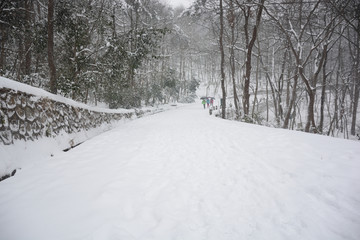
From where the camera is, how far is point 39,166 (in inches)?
117

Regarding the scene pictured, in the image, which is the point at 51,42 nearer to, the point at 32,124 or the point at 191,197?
the point at 32,124

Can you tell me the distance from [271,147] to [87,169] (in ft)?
12.8

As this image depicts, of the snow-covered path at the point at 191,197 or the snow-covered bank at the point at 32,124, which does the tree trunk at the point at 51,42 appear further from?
the snow-covered path at the point at 191,197

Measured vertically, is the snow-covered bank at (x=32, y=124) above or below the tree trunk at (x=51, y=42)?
below

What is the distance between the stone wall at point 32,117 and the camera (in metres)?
2.70

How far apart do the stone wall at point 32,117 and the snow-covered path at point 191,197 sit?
67 cm

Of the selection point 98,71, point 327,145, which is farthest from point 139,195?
point 98,71

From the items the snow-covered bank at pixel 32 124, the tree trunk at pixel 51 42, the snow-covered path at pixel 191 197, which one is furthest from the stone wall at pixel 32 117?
the tree trunk at pixel 51 42

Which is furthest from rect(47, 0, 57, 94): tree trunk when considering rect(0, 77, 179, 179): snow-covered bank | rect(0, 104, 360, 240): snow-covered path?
rect(0, 104, 360, 240): snow-covered path

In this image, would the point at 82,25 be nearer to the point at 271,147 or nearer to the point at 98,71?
the point at 98,71

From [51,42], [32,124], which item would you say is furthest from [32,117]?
[51,42]

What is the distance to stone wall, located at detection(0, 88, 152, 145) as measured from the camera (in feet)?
8.85

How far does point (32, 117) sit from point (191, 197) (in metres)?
3.48

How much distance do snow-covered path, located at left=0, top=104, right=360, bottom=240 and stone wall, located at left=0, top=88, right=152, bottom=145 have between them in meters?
0.67
